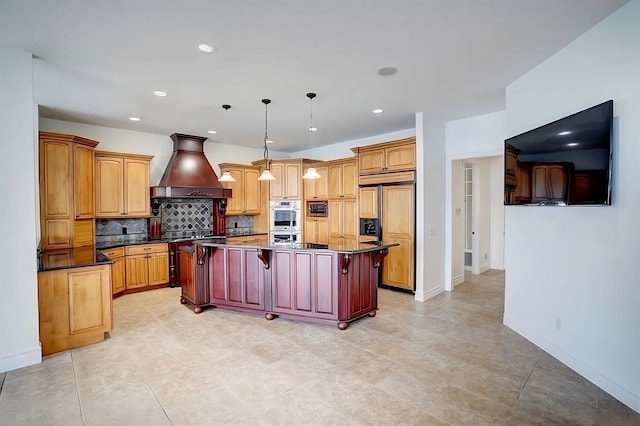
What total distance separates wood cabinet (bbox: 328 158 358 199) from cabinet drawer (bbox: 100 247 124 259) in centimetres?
384

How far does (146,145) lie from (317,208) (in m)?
3.52

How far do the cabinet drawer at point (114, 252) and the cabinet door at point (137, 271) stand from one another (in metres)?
0.15

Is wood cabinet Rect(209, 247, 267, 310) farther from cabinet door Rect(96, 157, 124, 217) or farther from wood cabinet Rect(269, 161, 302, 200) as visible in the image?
wood cabinet Rect(269, 161, 302, 200)

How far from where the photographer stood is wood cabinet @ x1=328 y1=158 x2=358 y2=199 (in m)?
6.03

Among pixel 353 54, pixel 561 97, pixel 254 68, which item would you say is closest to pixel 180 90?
pixel 254 68

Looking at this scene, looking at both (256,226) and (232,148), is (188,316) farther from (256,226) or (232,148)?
(232,148)

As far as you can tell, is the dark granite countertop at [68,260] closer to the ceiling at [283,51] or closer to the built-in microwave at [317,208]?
the ceiling at [283,51]

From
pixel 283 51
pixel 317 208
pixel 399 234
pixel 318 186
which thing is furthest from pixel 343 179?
pixel 283 51

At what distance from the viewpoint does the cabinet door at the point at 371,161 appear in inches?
218

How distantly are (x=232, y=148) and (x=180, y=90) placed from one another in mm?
3404

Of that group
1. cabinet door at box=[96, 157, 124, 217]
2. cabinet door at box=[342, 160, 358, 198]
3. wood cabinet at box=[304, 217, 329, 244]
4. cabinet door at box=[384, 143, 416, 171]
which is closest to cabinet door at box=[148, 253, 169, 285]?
cabinet door at box=[96, 157, 124, 217]

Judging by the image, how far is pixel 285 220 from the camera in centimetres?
703

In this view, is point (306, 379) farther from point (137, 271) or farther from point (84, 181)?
point (84, 181)

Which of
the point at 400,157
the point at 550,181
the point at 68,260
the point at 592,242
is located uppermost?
the point at 400,157
